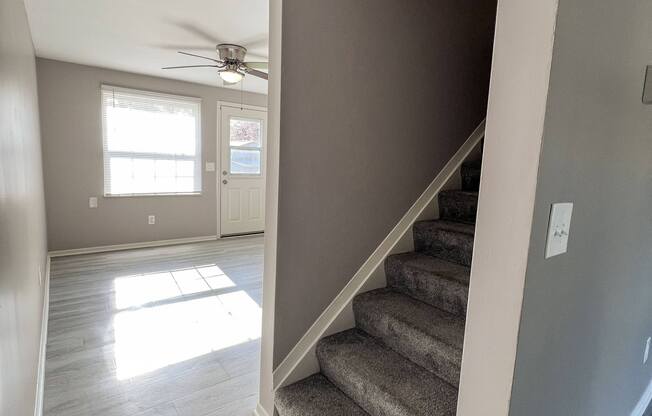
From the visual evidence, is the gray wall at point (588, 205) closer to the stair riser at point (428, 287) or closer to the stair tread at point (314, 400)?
the stair riser at point (428, 287)

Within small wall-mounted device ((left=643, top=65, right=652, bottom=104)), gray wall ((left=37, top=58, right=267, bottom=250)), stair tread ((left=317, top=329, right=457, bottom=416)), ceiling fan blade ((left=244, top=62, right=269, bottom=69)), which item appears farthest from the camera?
gray wall ((left=37, top=58, right=267, bottom=250))

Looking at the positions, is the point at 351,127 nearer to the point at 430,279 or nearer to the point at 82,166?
the point at 430,279

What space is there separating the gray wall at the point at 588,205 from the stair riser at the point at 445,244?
0.66 m

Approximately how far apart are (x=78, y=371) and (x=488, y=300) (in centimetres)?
237

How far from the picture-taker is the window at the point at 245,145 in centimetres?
541

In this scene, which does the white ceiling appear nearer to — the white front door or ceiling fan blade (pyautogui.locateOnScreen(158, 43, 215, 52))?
ceiling fan blade (pyautogui.locateOnScreen(158, 43, 215, 52))

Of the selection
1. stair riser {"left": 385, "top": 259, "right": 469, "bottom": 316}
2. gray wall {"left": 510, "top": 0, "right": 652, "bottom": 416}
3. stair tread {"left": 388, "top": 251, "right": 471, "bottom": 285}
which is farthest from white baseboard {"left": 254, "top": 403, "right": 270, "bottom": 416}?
gray wall {"left": 510, "top": 0, "right": 652, "bottom": 416}

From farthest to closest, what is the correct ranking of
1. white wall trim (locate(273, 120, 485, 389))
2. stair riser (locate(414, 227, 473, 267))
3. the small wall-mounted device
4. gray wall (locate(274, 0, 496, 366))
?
stair riser (locate(414, 227, 473, 267)), white wall trim (locate(273, 120, 485, 389)), gray wall (locate(274, 0, 496, 366)), the small wall-mounted device

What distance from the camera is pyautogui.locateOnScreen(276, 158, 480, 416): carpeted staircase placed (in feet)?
4.39

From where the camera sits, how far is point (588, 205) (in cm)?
87

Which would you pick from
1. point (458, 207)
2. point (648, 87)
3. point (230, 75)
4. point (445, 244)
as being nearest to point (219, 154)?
point (230, 75)

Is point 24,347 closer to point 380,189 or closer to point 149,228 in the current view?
point 380,189

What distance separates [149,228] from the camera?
188 inches

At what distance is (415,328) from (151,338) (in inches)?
75.3
